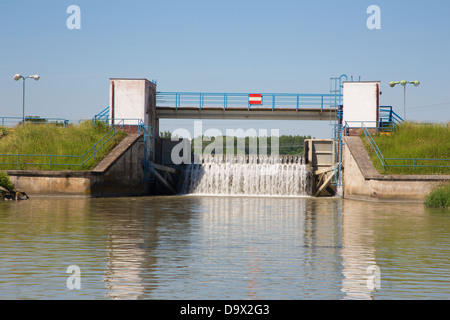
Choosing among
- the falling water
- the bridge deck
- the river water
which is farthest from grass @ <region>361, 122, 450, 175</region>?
the river water

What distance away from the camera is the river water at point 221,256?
9.26m

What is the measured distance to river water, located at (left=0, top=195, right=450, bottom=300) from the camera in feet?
30.4

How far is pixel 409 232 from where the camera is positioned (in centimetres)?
1744

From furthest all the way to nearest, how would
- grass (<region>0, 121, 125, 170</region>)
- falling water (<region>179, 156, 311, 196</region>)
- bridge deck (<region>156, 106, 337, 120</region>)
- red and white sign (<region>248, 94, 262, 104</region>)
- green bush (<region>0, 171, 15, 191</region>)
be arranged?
1. red and white sign (<region>248, 94, 262, 104</region>)
2. bridge deck (<region>156, 106, 337, 120</region>)
3. falling water (<region>179, 156, 311, 196</region>)
4. grass (<region>0, 121, 125, 170</region>)
5. green bush (<region>0, 171, 15, 191</region>)

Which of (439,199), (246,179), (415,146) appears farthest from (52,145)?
(439,199)

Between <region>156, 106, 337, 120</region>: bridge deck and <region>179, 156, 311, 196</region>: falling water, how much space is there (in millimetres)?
3217

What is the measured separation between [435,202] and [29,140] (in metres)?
23.8

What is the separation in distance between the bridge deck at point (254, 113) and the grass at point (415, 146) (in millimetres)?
4203

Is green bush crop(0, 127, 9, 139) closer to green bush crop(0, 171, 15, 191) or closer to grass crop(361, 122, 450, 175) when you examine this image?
green bush crop(0, 171, 15, 191)

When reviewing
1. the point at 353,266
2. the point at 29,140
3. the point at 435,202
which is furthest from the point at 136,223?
the point at 29,140

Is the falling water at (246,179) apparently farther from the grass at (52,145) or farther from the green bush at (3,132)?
the green bush at (3,132)

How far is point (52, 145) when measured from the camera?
3650 cm

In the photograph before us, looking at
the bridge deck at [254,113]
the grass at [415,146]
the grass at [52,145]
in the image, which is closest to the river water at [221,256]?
the grass at [415,146]
